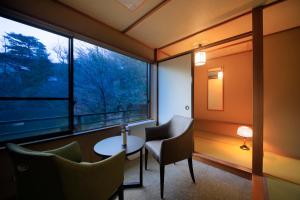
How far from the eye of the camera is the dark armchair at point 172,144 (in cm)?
155

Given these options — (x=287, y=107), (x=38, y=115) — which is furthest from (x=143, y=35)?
(x=287, y=107)

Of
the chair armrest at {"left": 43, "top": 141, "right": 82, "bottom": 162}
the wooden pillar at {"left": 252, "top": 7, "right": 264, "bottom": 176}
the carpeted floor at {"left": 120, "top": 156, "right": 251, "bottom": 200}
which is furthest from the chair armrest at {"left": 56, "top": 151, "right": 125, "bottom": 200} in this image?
the wooden pillar at {"left": 252, "top": 7, "right": 264, "bottom": 176}

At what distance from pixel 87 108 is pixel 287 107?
12.5 ft

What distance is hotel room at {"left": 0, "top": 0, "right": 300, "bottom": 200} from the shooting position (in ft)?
4.21

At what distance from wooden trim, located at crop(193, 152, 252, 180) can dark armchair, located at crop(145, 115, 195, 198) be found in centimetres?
63

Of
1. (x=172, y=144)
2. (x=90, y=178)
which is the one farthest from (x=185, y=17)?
(x=90, y=178)

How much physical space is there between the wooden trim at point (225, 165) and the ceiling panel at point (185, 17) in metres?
2.30

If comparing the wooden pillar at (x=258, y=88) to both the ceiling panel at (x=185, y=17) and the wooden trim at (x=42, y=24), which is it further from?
the wooden trim at (x=42, y=24)

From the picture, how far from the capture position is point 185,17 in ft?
6.44

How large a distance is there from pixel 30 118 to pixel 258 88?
300 centimetres

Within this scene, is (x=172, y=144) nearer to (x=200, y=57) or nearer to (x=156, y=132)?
(x=156, y=132)

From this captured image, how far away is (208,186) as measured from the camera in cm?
166

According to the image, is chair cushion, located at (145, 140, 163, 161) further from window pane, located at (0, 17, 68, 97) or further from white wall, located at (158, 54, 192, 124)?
window pane, located at (0, 17, 68, 97)

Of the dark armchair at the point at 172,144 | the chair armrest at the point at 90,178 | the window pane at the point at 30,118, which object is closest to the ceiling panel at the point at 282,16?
the dark armchair at the point at 172,144
